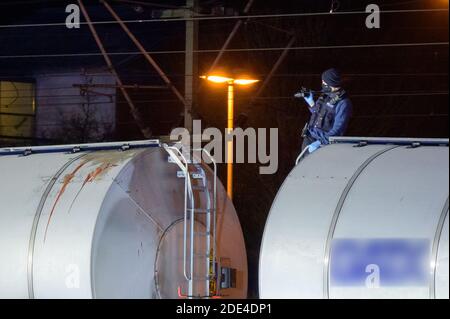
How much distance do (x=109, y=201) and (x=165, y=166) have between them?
3.23ft

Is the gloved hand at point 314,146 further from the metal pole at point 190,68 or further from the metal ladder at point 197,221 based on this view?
the metal pole at point 190,68

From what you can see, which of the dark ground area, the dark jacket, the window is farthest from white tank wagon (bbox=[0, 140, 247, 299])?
the window

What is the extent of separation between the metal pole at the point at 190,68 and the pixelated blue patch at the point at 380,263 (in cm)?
1045

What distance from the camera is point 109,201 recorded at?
1058cm

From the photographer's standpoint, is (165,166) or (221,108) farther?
(221,108)

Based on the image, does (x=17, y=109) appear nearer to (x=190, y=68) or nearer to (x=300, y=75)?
(x=300, y=75)

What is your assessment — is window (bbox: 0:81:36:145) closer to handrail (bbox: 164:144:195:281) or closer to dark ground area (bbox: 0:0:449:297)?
dark ground area (bbox: 0:0:449:297)

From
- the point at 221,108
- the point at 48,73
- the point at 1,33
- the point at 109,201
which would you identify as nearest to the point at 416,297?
the point at 109,201

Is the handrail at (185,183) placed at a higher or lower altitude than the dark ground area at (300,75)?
lower

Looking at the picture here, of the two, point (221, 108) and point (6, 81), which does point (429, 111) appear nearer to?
point (221, 108)

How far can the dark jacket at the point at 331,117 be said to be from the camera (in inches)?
460

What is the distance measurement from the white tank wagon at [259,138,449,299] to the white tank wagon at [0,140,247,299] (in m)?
1.34

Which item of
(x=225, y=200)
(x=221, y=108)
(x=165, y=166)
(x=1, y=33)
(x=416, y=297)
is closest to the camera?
(x=416, y=297)

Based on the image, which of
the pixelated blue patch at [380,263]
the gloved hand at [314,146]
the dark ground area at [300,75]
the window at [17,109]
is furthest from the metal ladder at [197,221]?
the window at [17,109]
